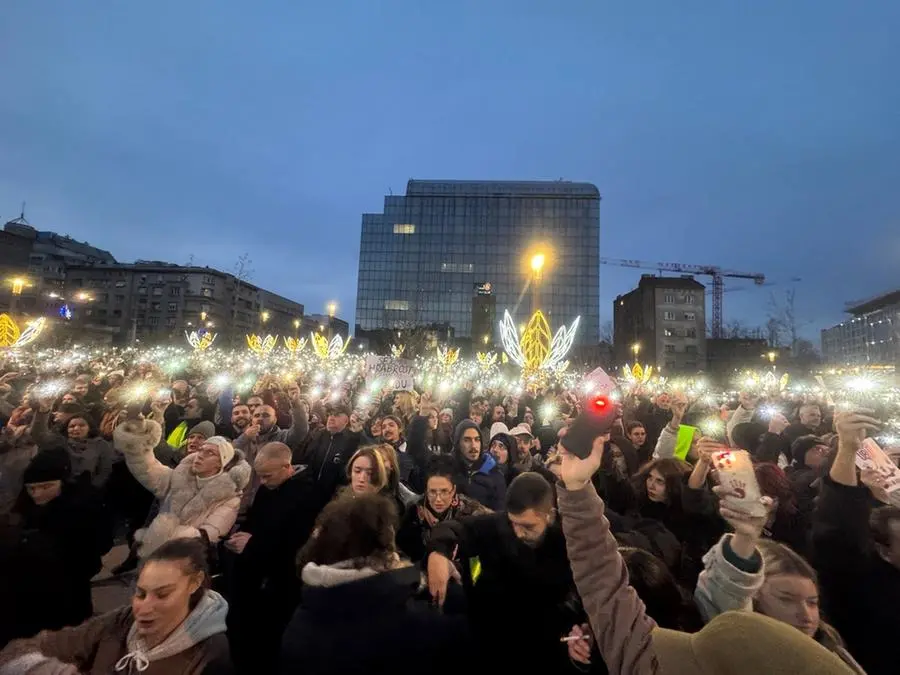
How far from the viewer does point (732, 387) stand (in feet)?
175

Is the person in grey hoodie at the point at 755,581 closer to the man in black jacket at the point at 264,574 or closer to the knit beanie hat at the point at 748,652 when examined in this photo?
the knit beanie hat at the point at 748,652

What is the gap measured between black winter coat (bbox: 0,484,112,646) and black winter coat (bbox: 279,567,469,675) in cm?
216

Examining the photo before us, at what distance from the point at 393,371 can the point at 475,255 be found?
68926mm

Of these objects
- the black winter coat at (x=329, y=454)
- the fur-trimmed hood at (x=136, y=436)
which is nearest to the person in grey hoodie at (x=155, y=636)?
the fur-trimmed hood at (x=136, y=436)

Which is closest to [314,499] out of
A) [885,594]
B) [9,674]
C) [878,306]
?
[9,674]

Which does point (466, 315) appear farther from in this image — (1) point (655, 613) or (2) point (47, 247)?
(1) point (655, 613)

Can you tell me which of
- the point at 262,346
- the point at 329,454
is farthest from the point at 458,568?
the point at 262,346

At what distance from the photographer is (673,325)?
70.9m

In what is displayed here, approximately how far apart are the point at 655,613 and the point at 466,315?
252 ft

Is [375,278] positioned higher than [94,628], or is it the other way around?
[375,278]

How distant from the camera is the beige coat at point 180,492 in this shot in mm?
3430

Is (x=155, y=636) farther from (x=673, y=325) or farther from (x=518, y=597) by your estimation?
(x=673, y=325)

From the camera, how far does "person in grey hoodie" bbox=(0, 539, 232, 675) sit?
1988mm

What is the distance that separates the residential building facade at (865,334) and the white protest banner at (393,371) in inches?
2833
